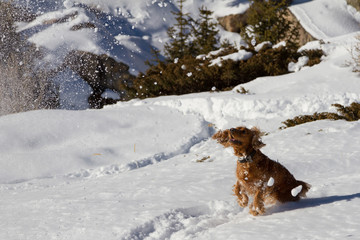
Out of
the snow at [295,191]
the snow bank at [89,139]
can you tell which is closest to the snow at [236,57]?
the snow bank at [89,139]

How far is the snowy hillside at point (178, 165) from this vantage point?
3.04 meters

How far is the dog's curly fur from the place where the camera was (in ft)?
9.42

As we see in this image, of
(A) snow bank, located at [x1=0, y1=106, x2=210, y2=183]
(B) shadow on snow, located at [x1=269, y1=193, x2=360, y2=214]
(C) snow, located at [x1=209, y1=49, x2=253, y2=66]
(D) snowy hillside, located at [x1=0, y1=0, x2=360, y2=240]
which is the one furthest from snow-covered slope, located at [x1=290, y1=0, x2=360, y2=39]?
(B) shadow on snow, located at [x1=269, y1=193, x2=360, y2=214]

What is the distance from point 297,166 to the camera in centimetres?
441

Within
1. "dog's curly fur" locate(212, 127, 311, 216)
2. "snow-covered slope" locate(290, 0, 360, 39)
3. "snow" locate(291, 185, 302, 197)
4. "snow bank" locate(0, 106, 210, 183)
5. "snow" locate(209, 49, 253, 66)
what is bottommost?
"snow bank" locate(0, 106, 210, 183)

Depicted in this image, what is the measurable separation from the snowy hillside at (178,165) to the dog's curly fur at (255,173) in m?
0.14

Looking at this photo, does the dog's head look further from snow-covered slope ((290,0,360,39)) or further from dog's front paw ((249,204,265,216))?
snow-covered slope ((290,0,360,39))

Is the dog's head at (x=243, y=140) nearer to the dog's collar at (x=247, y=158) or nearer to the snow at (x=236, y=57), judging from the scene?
the dog's collar at (x=247, y=158)

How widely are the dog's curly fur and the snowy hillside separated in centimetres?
14

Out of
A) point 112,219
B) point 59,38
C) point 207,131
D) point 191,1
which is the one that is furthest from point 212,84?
point 191,1

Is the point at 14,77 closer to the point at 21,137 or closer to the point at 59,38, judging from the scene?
the point at 59,38

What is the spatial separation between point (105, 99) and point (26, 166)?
10.2 metres

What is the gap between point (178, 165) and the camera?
573 cm

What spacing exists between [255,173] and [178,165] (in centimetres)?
289
